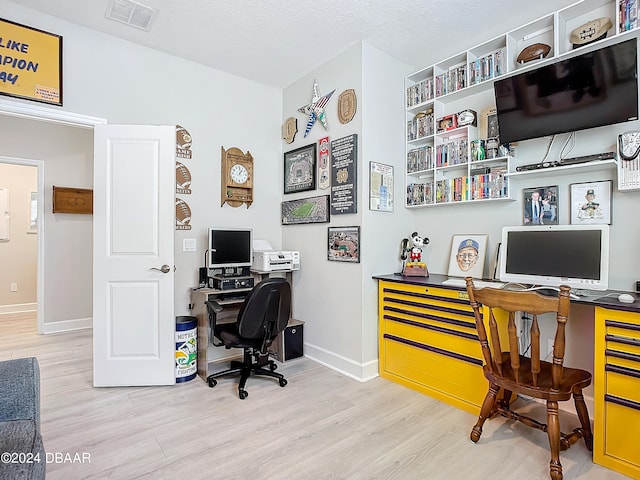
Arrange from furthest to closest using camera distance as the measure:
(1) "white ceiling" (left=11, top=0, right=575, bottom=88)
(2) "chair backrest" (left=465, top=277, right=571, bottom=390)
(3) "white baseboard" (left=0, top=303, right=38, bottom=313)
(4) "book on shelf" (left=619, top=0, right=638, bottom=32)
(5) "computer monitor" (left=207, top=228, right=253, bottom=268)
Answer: (3) "white baseboard" (left=0, top=303, right=38, bottom=313), (5) "computer monitor" (left=207, top=228, right=253, bottom=268), (1) "white ceiling" (left=11, top=0, right=575, bottom=88), (4) "book on shelf" (left=619, top=0, right=638, bottom=32), (2) "chair backrest" (left=465, top=277, right=571, bottom=390)

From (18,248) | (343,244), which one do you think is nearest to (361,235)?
(343,244)

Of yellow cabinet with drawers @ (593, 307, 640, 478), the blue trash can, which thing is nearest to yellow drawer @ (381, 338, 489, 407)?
yellow cabinet with drawers @ (593, 307, 640, 478)

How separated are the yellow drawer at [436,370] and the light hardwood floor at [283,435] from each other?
13cm

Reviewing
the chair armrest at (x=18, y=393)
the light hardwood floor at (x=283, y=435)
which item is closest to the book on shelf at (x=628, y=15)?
the light hardwood floor at (x=283, y=435)

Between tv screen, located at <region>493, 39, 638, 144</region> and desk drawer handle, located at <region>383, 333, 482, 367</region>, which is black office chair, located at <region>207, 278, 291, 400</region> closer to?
desk drawer handle, located at <region>383, 333, 482, 367</region>

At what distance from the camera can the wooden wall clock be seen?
3561 millimetres

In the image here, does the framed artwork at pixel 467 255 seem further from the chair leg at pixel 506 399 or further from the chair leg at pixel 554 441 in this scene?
the chair leg at pixel 554 441

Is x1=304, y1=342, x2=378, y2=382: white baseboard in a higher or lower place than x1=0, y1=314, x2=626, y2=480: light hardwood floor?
higher

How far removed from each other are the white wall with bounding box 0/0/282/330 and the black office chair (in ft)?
2.60

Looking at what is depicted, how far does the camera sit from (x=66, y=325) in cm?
464

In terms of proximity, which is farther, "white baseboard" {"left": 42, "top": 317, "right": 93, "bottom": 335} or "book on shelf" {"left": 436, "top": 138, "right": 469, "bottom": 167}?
"white baseboard" {"left": 42, "top": 317, "right": 93, "bottom": 335}

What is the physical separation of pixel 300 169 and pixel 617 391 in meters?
2.96

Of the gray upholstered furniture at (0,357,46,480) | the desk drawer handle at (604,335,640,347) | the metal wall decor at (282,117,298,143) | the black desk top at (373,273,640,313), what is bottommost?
the gray upholstered furniture at (0,357,46,480)

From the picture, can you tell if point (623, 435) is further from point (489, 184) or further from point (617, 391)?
point (489, 184)
